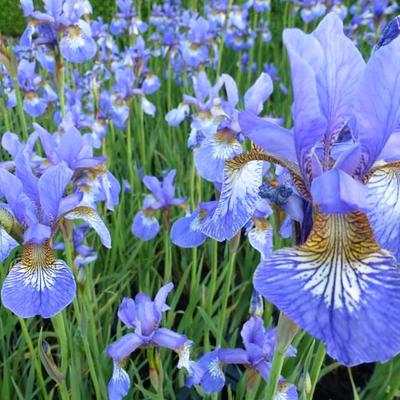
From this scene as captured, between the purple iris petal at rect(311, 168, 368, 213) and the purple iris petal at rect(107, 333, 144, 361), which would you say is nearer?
the purple iris petal at rect(311, 168, 368, 213)

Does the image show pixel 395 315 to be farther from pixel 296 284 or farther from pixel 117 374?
pixel 117 374

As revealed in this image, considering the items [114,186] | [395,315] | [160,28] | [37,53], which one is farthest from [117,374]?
[160,28]

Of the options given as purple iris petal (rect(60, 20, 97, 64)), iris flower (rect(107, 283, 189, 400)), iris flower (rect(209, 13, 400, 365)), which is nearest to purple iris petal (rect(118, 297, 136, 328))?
iris flower (rect(107, 283, 189, 400))

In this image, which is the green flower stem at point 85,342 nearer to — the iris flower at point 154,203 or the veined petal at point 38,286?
the veined petal at point 38,286

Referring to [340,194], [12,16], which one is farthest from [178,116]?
[12,16]

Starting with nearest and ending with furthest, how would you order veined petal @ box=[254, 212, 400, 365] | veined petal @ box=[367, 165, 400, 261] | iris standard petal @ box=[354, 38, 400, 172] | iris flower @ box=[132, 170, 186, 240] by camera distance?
veined petal @ box=[254, 212, 400, 365]
iris standard petal @ box=[354, 38, 400, 172]
veined petal @ box=[367, 165, 400, 261]
iris flower @ box=[132, 170, 186, 240]

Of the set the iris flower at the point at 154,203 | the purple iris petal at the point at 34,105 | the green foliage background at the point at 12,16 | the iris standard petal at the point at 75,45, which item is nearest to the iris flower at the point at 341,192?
the iris flower at the point at 154,203

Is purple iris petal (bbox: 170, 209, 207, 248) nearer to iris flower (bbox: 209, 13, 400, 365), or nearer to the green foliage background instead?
iris flower (bbox: 209, 13, 400, 365)

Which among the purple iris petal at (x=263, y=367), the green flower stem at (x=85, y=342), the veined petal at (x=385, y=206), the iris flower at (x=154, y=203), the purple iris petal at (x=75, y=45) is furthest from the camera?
the purple iris petal at (x=75, y=45)
